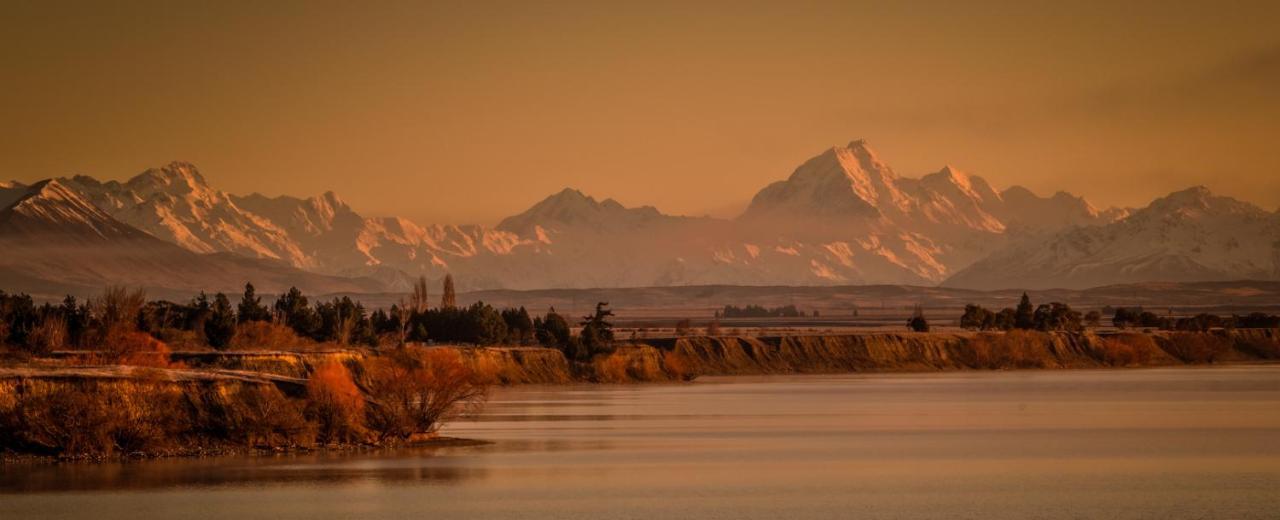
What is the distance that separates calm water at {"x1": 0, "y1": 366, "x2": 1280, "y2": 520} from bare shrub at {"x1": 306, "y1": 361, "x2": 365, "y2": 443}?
3455 millimetres

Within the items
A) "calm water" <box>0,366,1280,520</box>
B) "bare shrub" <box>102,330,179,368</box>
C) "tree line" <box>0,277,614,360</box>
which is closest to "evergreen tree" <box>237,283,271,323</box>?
"tree line" <box>0,277,614,360</box>

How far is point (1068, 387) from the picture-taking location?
16300 cm

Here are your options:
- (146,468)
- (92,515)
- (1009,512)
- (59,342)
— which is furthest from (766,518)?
(59,342)

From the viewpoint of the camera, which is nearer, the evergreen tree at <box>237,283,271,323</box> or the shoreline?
the shoreline

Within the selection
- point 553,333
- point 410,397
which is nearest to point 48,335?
point 410,397

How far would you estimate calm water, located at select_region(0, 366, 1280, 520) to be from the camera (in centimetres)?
6750

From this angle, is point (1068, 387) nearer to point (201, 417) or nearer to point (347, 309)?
point (347, 309)

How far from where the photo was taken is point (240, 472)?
79000 millimetres

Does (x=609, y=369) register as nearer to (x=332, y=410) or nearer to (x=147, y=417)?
(x=332, y=410)

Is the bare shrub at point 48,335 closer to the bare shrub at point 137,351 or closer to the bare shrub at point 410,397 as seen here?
the bare shrub at point 137,351

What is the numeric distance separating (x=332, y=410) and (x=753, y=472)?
2170cm

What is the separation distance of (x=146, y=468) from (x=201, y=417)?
7.03 meters

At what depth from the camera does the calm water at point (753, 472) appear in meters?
67.5

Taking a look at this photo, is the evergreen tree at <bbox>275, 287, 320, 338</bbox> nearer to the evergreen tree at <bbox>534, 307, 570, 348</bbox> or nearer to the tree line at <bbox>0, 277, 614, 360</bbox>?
the tree line at <bbox>0, 277, 614, 360</bbox>
